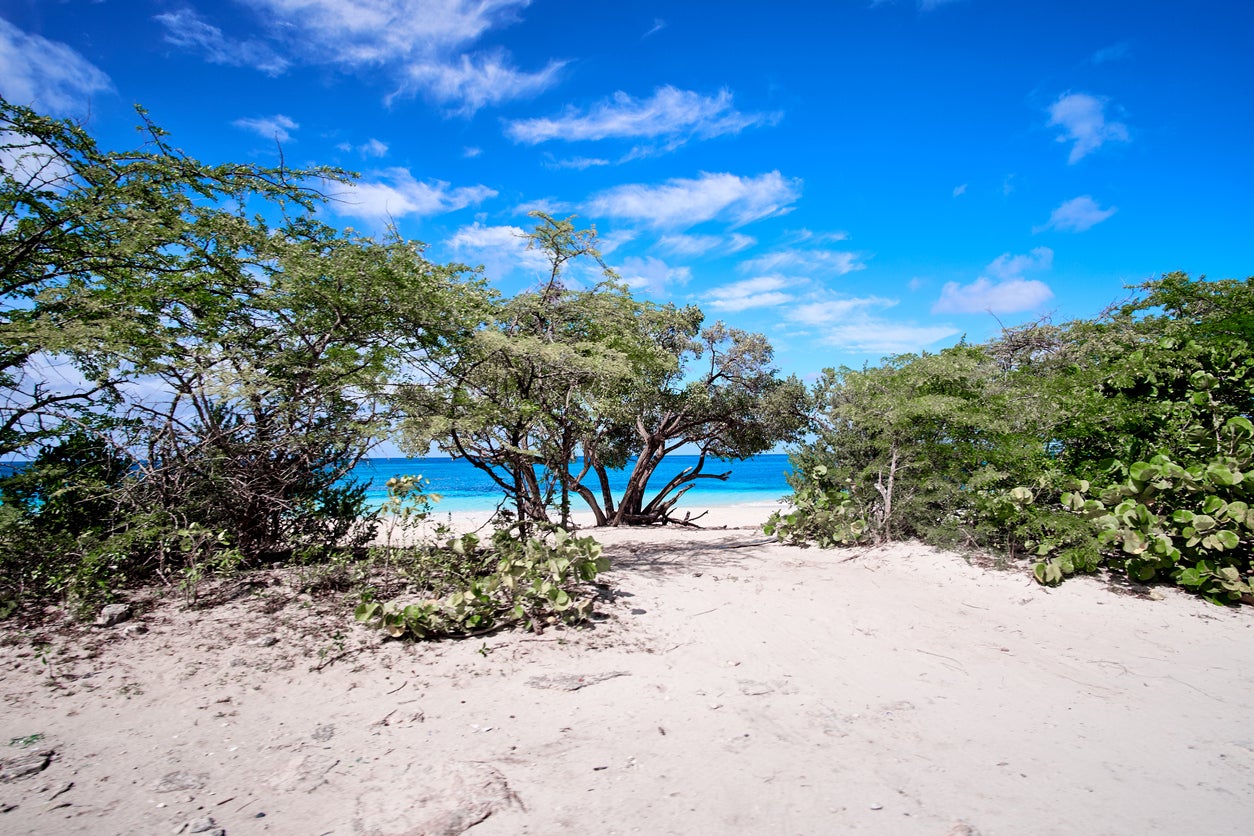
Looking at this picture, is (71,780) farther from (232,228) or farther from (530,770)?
(232,228)

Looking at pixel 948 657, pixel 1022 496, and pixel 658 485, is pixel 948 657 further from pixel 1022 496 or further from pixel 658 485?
pixel 658 485

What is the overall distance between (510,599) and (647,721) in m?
2.01

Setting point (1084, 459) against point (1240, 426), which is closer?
point (1240, 426)

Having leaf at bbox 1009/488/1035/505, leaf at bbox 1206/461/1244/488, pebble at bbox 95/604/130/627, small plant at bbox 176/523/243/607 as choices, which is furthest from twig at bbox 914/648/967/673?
pebble at bbox 95/604/130/627

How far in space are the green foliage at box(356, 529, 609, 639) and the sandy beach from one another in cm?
16

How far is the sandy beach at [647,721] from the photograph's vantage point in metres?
2.37

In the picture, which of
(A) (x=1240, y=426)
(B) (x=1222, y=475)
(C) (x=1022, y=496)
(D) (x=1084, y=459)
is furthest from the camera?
(D) (x=1084, y=459)

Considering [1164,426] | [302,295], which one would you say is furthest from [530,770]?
[1164,426]

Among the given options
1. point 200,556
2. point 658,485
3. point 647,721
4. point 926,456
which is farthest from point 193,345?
point 658,485

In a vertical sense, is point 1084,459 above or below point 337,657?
above

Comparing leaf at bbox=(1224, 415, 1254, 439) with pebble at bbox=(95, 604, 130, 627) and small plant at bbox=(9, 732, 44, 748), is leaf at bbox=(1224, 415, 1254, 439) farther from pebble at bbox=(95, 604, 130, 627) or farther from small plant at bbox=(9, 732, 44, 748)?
pebble at bbox=(95, 604, 130, 627)

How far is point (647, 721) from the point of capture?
3.14 metres

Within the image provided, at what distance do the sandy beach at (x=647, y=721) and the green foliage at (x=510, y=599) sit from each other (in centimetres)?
16

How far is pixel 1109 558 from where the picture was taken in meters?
5.85
